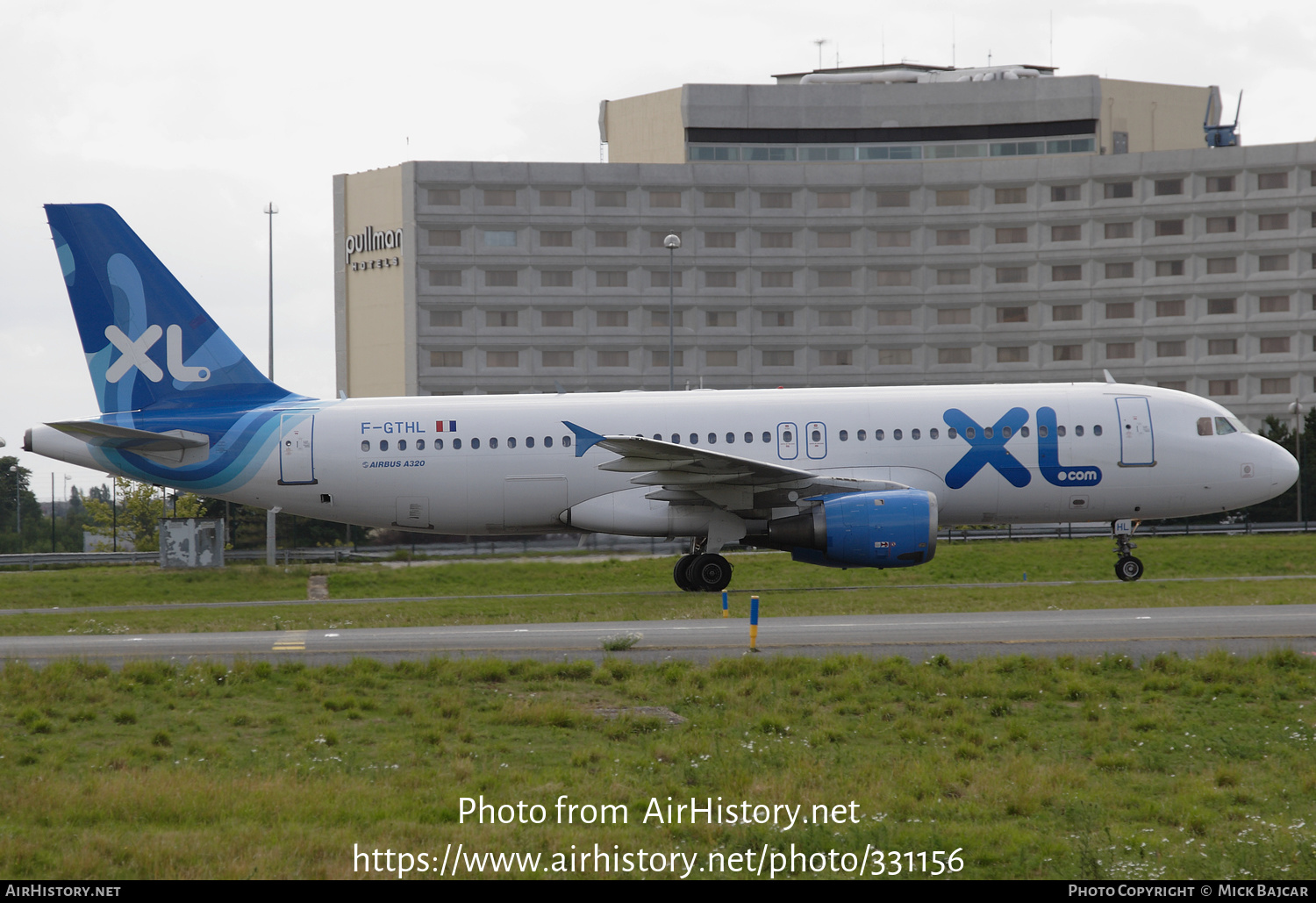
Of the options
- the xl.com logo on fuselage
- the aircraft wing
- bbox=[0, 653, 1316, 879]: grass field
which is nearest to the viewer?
bbox=[0, 653, 1316, 879]: grass field

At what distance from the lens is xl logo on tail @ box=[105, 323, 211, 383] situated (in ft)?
87.2

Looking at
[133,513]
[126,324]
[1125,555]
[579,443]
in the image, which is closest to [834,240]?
[133,513]

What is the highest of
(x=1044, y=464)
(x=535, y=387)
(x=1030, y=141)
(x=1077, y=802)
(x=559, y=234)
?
(x=1030, y=141)

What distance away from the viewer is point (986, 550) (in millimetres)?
39719

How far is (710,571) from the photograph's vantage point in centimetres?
Result: 2544

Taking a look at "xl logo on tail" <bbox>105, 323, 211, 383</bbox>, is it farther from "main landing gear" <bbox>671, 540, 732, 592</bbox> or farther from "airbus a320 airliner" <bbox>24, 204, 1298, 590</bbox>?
"main landing gear" <bbox>671, 540, 732, 592</bbox>

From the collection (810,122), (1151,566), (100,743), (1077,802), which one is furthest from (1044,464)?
(810,122)

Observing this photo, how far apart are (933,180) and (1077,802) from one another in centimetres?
8084

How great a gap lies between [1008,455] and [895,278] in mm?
62062

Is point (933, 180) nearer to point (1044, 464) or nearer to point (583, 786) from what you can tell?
point (1044, 464)

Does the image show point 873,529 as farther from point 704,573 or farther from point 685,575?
point 685,575

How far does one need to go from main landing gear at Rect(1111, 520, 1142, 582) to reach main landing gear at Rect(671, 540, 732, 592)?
855 cm

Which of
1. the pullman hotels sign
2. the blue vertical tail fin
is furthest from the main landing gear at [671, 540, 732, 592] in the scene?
the pullman hotels sign

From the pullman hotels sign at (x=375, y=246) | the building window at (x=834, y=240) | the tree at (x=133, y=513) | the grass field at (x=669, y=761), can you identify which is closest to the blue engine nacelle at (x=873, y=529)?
the grass field at (x=669, y=761)
